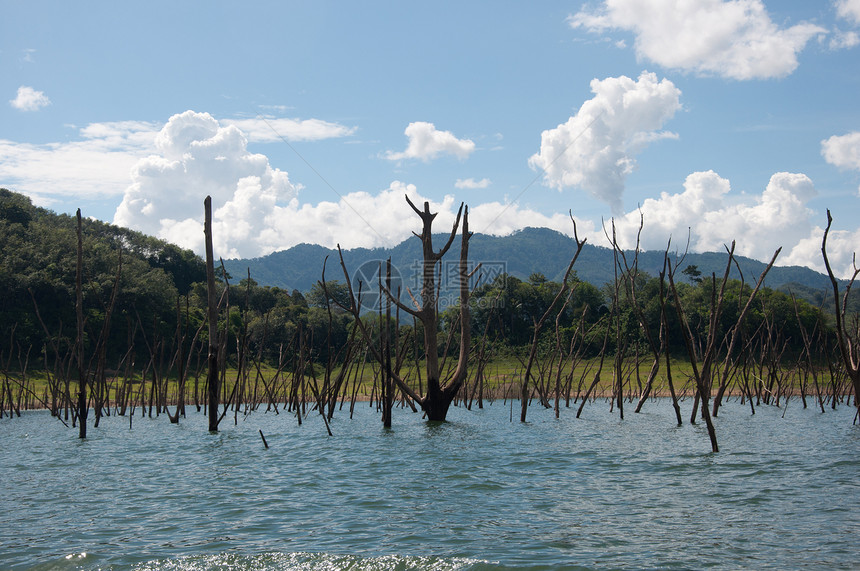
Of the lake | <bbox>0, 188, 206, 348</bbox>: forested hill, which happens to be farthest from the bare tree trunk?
<bbox>0, 188, 206, 348</bbox>: forested hill

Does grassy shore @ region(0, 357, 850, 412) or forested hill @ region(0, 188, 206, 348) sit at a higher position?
forested hill @ region(0, 188, 206, 348)

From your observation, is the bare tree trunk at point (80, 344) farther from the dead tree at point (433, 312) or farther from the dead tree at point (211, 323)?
the dead tree at point (433, 312)

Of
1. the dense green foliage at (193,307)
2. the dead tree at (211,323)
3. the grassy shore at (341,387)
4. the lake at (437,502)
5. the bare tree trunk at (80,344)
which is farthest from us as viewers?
the dense green foliage at (193,307)

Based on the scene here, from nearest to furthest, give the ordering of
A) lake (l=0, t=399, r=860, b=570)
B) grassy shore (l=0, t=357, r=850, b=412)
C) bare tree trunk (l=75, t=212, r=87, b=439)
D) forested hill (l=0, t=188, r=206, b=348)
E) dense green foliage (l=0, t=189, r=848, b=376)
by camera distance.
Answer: lake (l=0, t=399, r=860, b=570) → bare tree trunk (l=75, t=212, r=87, b=439) → grassy shore (l=0, t=357, r=850, b=412) → dense green foliage (l=0, t=189, r=848, b=376) → forested hill (l=0, t=188, r=206, b=348)

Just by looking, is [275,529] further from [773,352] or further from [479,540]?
[773,352]

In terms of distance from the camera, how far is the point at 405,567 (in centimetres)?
675

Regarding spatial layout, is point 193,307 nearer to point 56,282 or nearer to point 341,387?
point 56,282

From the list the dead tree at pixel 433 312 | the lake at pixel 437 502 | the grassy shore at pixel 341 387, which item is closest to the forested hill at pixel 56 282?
the grassy shore at pixel 341 387

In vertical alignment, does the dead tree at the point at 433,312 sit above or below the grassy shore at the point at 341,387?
above

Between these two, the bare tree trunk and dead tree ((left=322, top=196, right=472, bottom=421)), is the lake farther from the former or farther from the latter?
dead tree ((left=322, top=196, right=472, bottom=421))

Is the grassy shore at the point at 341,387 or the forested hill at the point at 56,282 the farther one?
the forested hill at the point at 56,282

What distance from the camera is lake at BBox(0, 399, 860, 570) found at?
7.05 m

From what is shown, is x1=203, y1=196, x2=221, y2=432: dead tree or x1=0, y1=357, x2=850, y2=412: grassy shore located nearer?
x1=203, y1=196, x2=221, y2=432: dead tree

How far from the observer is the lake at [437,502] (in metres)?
7.05
